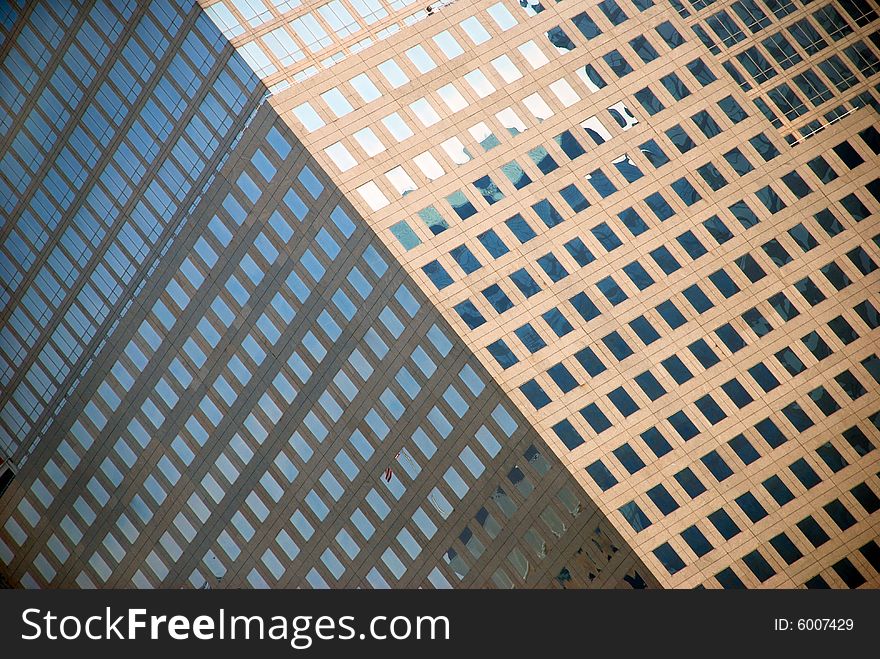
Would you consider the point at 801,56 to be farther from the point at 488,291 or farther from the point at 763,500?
the point at 763,500

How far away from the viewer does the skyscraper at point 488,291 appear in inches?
4643

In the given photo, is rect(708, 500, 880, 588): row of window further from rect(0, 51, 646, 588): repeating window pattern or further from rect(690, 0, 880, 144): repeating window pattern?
rect(690, 0, 880, 144): repeating window pattern

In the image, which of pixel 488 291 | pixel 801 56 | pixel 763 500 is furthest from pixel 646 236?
pixel 763 500

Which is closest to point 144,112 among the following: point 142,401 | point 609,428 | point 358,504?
point 142,401

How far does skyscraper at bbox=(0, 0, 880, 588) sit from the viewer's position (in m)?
118

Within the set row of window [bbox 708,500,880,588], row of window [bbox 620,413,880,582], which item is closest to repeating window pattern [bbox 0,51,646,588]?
row of window [bbox 620,413,880,582]

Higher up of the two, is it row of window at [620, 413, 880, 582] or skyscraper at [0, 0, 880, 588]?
skyscraper at [0, 0, 880, 588]

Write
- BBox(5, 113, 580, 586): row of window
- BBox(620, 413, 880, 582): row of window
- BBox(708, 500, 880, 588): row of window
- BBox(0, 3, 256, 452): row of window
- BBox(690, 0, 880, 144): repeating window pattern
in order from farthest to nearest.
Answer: BBox(0, 3, 256, 452): row of window
BBox(690, 0, 880, 144): repeating window pattern
BBox(5, 113, 580, 586): row of window
BBox(620, 413, 880, 582): row of window
BBox(708, 500, 880, 588): row of window

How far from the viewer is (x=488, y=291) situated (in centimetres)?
11906

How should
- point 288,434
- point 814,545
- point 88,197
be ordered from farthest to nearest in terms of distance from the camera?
point 88,197 → point 288,434 → point 814,545

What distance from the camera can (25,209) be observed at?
137375 millimetres

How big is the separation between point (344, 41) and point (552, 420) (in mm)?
29584

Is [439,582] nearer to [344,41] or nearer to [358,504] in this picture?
[358,504]

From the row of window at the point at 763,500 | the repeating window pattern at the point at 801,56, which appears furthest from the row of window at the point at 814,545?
the repeating window pattern at the point at 801,56
